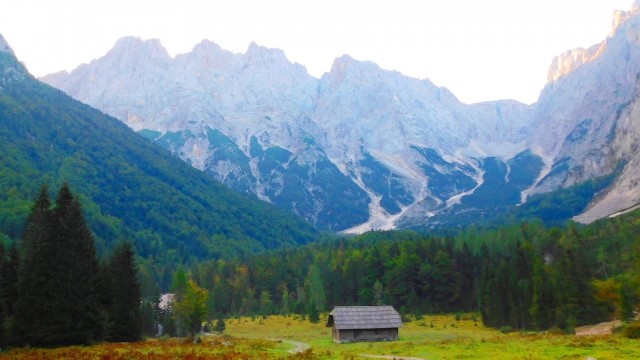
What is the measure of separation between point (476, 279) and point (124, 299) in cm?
8242

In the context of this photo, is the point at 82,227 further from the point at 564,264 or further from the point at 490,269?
the point at 490,269

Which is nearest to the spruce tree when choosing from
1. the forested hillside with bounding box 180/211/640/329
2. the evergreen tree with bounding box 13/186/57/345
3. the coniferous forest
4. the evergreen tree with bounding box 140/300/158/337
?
the coniferous forest

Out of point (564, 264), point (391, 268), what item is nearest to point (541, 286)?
point (564, 264)

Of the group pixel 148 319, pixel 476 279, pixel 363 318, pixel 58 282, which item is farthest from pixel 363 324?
pixel 476 279

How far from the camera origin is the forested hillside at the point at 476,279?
3314 inches

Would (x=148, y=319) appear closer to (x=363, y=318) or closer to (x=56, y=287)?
(x=363, y=318)

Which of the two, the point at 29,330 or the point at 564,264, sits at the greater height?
the point at 564,264

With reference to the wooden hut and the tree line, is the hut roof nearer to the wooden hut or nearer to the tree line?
the wooden hut

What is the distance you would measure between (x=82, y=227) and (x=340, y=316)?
3670cm

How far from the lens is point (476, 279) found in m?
122

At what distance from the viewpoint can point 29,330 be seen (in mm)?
50719

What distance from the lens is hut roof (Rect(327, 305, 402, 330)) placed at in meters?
75.1

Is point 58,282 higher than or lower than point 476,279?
lower

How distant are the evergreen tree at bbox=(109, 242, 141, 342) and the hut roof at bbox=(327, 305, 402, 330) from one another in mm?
26624
